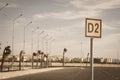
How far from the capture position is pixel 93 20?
8.03 meters

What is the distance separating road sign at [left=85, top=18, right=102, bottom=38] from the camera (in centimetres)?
790

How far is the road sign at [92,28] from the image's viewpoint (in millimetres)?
7898

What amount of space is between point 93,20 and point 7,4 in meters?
36.2

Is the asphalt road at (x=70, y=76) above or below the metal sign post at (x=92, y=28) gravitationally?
below

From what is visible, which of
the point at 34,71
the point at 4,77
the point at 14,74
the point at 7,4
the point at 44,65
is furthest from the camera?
the point at 44,65

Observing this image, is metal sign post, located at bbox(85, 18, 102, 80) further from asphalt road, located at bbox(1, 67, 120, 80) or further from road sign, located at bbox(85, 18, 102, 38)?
asphalt road, located at bbox(1, 67, 120, 80)

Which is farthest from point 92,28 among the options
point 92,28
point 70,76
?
point 70,76

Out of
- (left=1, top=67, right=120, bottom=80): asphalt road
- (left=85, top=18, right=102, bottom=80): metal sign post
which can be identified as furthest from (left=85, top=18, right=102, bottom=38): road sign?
(left=1, top=67, right=120, bottom=80): asphalt road

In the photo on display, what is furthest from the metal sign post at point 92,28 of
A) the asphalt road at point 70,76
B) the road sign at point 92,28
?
the asphalt road at point 70,76

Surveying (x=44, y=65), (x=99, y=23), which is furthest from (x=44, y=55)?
(x=99, y=23)

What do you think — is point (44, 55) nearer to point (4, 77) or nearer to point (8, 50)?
point (8, 50)

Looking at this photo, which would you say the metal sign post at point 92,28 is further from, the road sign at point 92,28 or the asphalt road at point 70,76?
the asphalt road at point 70,76

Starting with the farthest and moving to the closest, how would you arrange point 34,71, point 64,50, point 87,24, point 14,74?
point 64,50
point 34,71
point 14,74
point 87,24

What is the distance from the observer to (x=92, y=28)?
26.0ft
